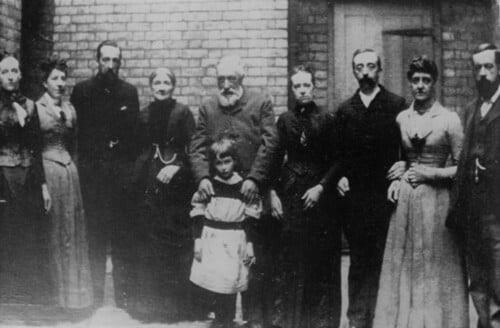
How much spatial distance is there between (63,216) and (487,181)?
300 cm

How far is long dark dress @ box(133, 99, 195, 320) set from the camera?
484 centimetres

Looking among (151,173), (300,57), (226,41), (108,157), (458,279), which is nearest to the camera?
(458,279)

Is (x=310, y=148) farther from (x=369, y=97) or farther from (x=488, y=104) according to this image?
(x=488, y=104)

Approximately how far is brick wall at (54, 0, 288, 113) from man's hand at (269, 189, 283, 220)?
7.02ft

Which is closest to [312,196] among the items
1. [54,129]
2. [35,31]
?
[54,129]

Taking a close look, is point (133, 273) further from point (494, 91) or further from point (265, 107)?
point (494, 91)

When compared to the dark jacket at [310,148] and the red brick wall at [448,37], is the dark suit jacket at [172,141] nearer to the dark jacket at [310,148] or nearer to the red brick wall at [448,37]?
the dark jacket at [310,148]

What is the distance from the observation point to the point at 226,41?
21.5 feet

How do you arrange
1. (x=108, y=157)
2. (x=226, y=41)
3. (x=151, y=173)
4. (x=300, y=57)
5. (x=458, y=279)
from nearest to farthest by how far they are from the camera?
(x=458, y=279) < (x=151, y=173) < (x=108, y=157) < (x=226, y=41) < (x=300, y=57)

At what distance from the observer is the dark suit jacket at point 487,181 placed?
13.1 feet

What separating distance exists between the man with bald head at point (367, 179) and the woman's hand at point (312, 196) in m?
0.17

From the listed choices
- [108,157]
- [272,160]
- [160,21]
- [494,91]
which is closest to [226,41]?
[160,21]

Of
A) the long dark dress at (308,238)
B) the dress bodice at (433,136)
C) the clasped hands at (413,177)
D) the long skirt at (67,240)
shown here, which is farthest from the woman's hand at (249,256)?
the long skirt at (67,240)

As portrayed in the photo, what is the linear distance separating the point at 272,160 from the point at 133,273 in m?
1.45
